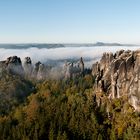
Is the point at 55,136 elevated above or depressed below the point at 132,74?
below

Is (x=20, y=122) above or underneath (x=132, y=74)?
underneath

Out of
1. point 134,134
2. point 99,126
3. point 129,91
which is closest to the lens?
point 134,134

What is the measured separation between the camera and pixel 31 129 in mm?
171750

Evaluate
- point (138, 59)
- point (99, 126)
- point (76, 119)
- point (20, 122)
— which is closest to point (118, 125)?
point (99, 126)

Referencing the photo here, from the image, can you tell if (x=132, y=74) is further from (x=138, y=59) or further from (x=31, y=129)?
(x=31, y=129)

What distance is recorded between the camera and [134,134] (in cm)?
15962

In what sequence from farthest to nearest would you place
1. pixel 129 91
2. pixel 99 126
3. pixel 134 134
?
pixel 129 91, pixel 99 126, pixel 134 134

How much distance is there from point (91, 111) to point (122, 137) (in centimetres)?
2975

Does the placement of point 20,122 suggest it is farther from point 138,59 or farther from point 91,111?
point 138,59

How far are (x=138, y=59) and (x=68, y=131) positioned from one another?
52.8m

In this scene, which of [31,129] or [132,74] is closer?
[31,129]

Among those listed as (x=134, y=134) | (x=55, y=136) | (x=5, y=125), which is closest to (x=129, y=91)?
(x=134, y=134)

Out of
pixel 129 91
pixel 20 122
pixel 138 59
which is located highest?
pixel 138 59

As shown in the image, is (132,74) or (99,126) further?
(132,74)
